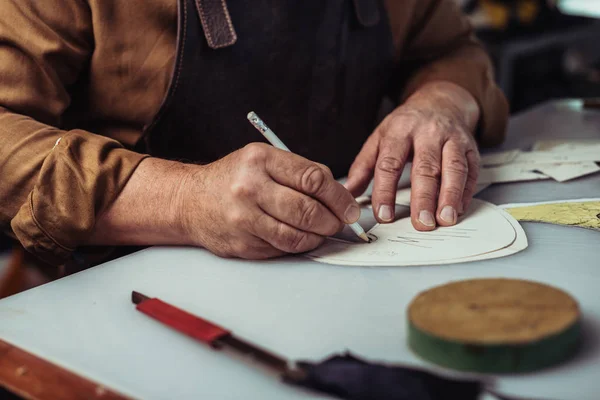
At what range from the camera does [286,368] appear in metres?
0.60

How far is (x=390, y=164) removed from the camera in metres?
1.08

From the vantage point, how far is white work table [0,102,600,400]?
62cm

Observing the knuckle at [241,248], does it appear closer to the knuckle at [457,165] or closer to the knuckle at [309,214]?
the knuckle at [309,214]

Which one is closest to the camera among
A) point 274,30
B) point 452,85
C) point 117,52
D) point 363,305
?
Result: point 363,305

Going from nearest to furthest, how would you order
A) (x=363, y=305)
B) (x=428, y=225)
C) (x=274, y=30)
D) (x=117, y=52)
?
(x=363, y=305) → (x=428, y=225) → (x=117, y=52) → (x=274, y=30)

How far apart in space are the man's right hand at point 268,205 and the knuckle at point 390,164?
0.17 metres

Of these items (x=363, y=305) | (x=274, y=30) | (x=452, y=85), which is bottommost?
(x=363, y=305)

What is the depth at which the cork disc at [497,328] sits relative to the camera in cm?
58

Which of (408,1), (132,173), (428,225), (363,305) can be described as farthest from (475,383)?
(408,1)

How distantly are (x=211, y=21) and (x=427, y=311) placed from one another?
683 millimetres

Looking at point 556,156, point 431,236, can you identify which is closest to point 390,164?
point 431,236

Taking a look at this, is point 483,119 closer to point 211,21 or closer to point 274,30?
point 274,30

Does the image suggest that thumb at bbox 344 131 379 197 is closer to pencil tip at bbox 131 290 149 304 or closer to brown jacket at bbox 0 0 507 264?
brown jacket at bbox 0 0 507 264

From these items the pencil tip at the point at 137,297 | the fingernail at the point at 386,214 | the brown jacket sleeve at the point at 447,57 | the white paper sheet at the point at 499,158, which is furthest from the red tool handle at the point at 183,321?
the brown jacket sleeve at the point at 447,57
